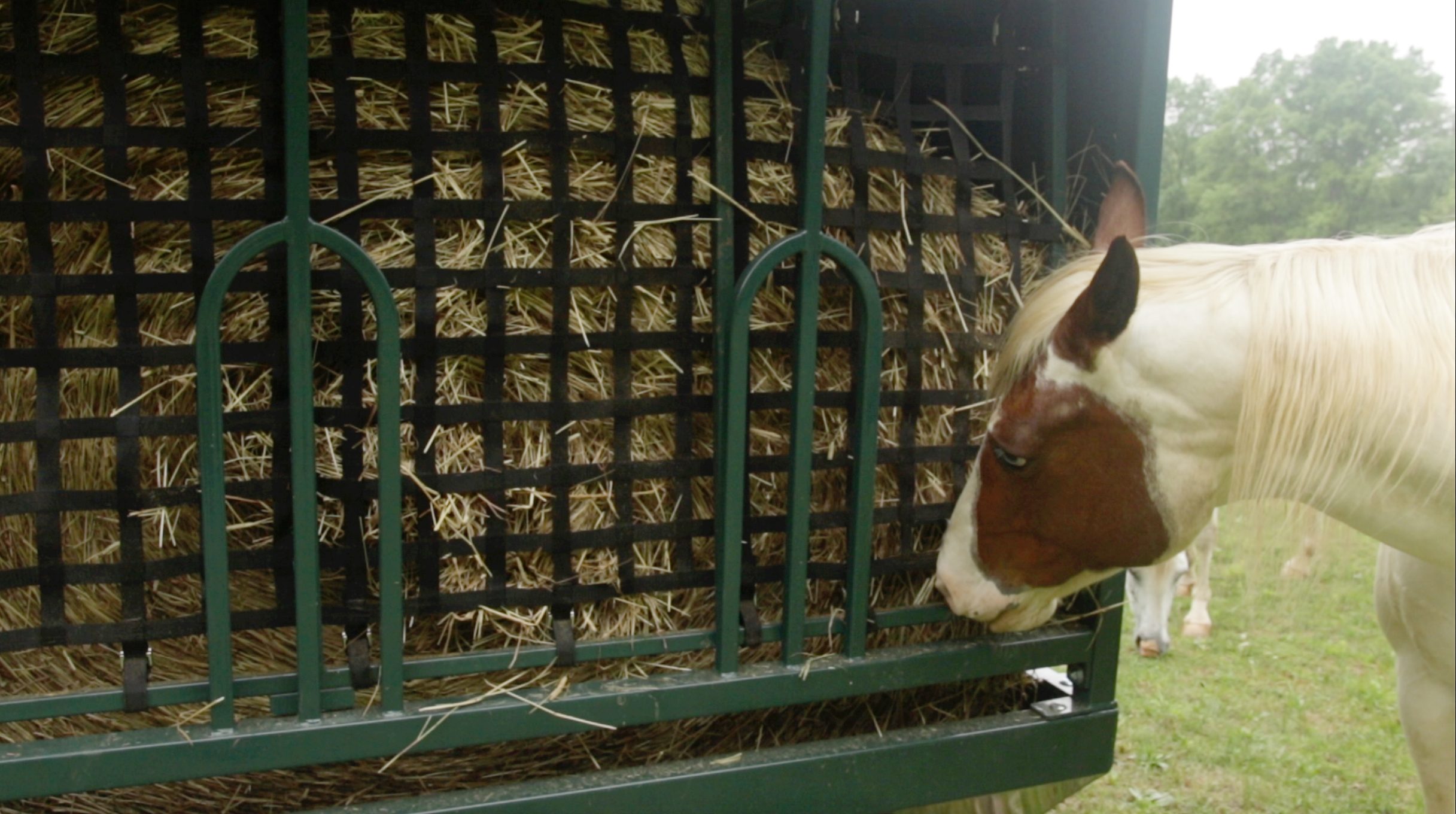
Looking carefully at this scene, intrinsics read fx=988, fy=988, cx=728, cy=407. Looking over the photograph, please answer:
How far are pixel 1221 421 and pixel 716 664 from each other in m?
0.96

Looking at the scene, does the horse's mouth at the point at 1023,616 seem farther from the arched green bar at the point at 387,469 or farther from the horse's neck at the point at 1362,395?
the arched green bar at the point at 387,469

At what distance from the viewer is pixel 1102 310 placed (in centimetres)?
162

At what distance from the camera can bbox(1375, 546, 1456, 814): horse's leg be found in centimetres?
180

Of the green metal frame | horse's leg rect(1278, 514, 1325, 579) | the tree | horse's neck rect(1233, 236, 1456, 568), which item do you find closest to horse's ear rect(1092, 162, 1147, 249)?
the green metal frame

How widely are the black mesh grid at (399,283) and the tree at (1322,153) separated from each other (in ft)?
17.6

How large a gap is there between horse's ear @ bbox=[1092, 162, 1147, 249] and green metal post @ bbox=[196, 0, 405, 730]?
1.38m

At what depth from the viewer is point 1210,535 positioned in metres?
5.47

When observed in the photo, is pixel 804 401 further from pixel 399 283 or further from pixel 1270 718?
pixel 1270 718

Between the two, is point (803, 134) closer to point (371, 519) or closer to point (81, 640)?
point (371, 519)

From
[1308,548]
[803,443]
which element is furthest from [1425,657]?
[803,443]

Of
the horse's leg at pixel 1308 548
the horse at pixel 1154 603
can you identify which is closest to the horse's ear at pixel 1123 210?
the horse's leg at pixel 1308 548

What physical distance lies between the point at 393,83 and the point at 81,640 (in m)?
0.98

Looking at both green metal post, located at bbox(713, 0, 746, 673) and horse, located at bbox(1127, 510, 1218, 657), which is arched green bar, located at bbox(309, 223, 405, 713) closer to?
green metal post, located at bbox(713, 0, 746, 673)

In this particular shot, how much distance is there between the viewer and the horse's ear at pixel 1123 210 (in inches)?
76.7
